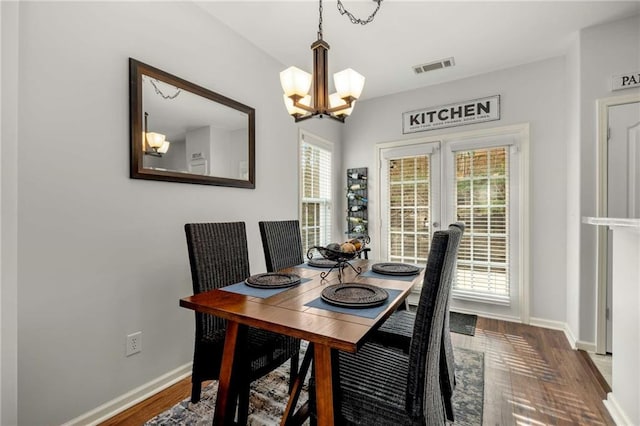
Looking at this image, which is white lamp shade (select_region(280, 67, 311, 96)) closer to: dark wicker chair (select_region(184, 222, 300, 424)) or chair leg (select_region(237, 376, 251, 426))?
A: dark wicker chair (select_region(184, 222, 300, 424))

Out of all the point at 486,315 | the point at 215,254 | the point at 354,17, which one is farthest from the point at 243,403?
the point at 486,315

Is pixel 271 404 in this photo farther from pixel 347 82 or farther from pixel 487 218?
pixel 487 218

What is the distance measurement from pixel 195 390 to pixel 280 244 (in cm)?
108

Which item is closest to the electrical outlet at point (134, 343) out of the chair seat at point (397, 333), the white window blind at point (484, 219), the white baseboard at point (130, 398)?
the white baseboard at point (130, 398)

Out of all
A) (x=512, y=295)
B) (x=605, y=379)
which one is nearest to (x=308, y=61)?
(x=512, y=295)

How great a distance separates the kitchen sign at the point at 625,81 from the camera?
7.69 ft

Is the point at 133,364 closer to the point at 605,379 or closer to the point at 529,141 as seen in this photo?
the point at 605,379

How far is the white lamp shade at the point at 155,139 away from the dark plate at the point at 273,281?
3.61ft

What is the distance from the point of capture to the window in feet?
11.5

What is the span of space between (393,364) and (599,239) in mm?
2329

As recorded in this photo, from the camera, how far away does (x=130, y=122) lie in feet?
5.95

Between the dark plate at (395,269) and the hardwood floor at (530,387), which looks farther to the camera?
the dark plate at (395,269)

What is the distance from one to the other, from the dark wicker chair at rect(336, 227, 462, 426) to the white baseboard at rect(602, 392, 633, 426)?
1.17 meters

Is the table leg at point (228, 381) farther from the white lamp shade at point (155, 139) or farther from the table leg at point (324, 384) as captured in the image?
the white lamp shade at point (155, 139)
